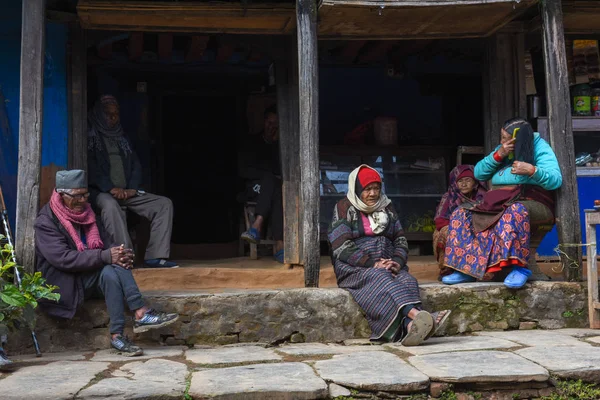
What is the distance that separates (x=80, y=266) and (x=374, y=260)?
232cm

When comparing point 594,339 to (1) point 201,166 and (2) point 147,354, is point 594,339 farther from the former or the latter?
(1) point 201,166

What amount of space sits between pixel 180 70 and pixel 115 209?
8.69ft

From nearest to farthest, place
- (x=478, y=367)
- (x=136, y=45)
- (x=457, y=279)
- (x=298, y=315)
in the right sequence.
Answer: (x=478, y=367) → (x=298, y=315) → (x=457, y=279) → (x=136, y=45)

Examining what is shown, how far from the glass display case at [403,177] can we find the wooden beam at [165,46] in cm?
204

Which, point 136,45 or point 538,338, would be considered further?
point 136,45

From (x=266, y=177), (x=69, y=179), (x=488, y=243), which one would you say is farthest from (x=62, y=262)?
(x=488, y=243)

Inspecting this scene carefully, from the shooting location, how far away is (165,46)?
836 cm

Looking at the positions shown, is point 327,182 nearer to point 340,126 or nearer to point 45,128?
point 340,126

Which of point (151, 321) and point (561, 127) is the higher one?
point (561, 127)

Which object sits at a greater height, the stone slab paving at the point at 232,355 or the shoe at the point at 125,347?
the shoe at the point at 125,347

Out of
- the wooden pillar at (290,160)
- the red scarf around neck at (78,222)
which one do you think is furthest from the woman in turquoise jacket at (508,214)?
the red scarf around neck at (78,222)

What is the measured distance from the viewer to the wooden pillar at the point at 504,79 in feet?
26.2

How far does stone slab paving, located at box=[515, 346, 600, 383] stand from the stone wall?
0.96 metres

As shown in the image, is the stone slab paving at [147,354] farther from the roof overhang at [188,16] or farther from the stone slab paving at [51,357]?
the roof overhang at [188,16]
